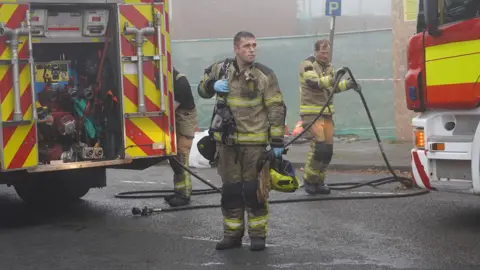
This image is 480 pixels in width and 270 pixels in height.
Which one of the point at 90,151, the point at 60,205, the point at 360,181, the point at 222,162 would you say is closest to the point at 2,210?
the point at 60,205

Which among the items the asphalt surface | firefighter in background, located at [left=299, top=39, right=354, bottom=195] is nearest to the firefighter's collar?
the asphalt surface

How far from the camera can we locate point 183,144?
28.3ft

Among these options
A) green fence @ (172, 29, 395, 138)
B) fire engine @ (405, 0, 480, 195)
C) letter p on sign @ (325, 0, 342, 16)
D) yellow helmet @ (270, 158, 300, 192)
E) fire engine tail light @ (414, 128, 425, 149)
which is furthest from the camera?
green fence @ (172, 29, 395, 138)

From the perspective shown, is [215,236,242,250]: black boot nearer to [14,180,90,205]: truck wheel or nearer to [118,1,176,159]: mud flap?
[118,1,176,159]: mud flap

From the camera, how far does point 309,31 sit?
32312mm

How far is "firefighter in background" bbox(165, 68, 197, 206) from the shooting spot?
28.0 feet

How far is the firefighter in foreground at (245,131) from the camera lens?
247 inches

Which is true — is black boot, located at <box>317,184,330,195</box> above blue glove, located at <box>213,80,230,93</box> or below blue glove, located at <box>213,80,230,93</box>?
below

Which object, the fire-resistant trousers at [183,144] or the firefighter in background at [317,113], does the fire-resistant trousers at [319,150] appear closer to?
the firefighter in background at [317,113]

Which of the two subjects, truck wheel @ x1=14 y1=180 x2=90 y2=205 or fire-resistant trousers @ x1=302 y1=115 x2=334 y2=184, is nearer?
truck wheel @ x1=14 y1=180 x2=90 y2=205

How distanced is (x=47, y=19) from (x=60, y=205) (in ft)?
7.48

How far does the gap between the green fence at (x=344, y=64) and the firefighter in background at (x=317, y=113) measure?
19.1 feet

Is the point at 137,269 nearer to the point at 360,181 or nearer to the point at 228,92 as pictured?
the point at 228,92

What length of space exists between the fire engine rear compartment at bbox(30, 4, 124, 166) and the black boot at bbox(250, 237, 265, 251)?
1.98 metres
